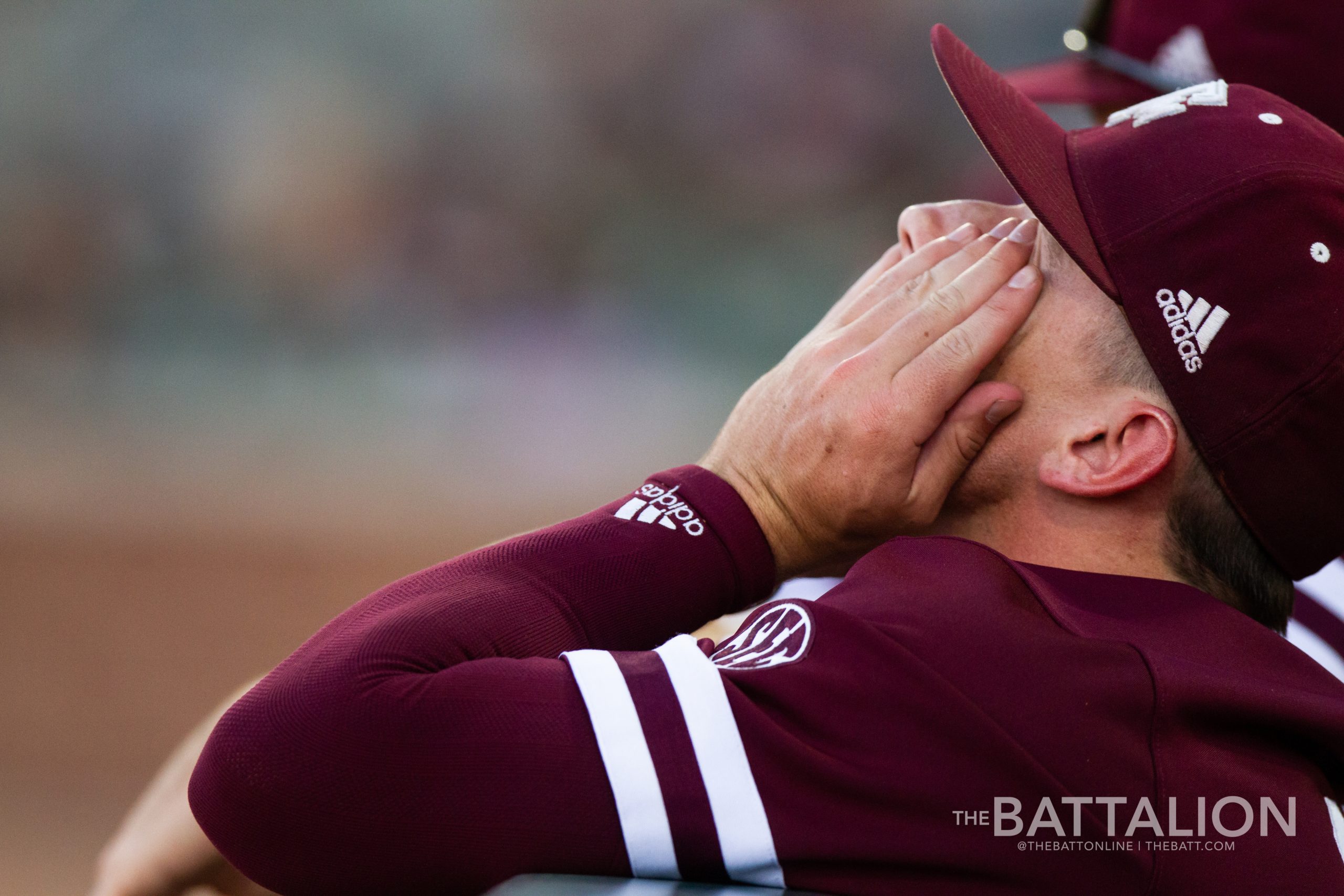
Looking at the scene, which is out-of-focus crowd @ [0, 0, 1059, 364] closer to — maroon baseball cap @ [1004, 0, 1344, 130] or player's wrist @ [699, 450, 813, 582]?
maroon baseball cap @ [1004, 0, 1344, 130]

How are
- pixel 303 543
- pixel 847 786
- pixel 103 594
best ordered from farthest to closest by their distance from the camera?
pixel 303 543
pixel 103 594
pixel 847 786

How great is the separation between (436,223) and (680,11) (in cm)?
111

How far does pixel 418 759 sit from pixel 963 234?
56 cm

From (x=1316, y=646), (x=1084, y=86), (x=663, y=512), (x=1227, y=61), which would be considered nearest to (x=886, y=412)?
(x=663, y=512)

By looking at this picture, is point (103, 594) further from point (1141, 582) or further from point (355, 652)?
point (1141, 582)

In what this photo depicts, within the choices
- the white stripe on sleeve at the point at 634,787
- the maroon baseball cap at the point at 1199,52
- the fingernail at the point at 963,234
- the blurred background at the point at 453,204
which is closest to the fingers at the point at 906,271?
the fingernail at the point at 963,234

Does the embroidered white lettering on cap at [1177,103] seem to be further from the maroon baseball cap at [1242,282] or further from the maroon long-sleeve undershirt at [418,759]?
the maroon long-sleeve undershirt at [418,759]

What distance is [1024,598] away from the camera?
2.24ft

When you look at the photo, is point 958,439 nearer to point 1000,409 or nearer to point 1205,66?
point 1000,409

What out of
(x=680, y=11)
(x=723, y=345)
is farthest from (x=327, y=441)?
(x=680, y=11)

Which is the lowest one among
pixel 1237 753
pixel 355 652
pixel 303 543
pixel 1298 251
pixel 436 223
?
pixel 303 543

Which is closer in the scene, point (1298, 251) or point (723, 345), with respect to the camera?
point (1298, 251)

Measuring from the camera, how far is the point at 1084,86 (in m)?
1.66

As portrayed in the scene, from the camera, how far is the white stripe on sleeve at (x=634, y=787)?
610 mm
